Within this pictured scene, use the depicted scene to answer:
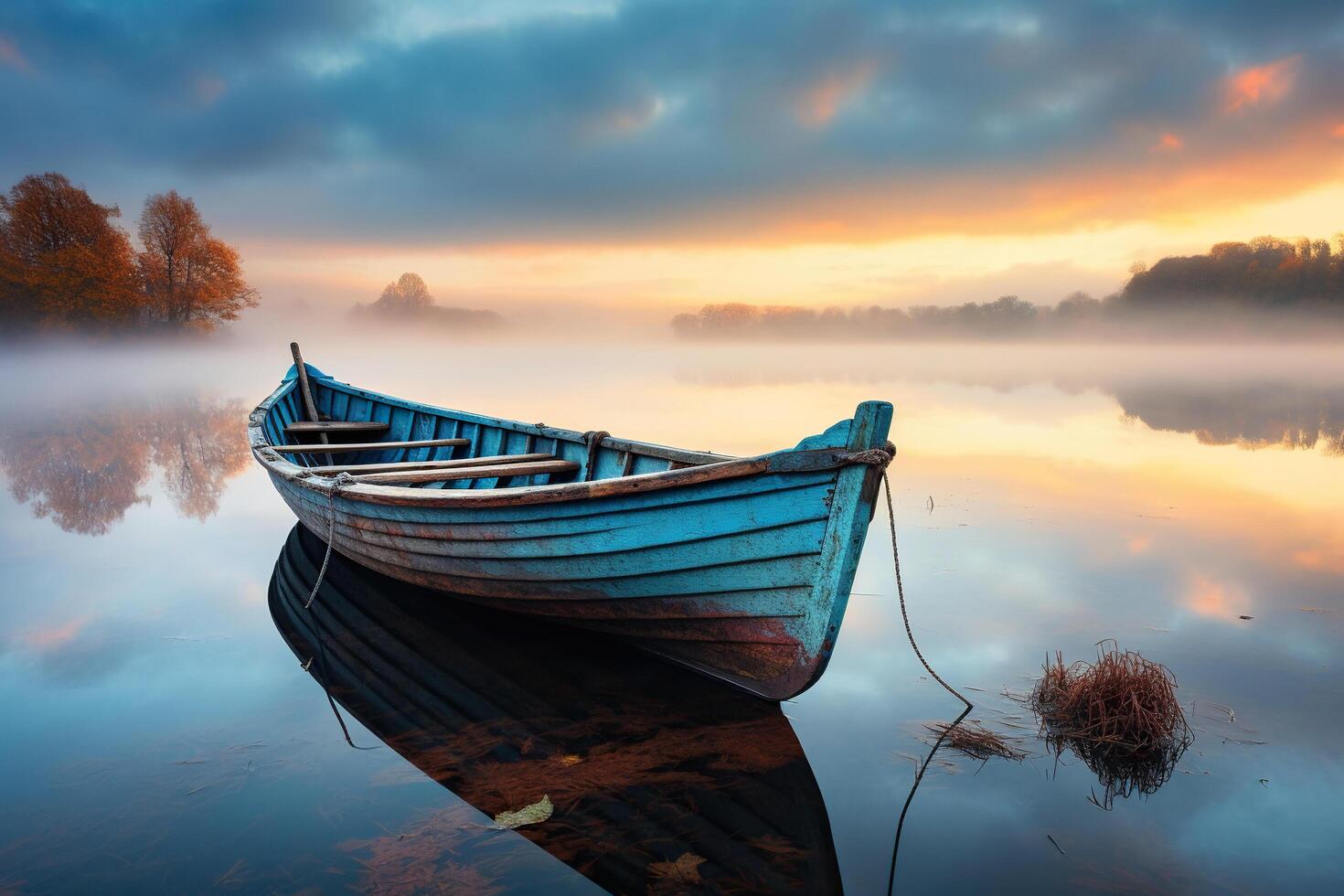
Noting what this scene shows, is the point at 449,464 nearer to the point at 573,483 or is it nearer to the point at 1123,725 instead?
the point at 573,483

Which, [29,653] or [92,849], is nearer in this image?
[92,849]

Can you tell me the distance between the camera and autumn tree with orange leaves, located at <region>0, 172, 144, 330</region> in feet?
145

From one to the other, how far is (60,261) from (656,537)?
178 feet

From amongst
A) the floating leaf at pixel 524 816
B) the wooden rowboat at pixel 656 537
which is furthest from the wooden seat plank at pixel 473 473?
the floating leaf at pixel 524 816

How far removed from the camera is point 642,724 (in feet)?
16.7

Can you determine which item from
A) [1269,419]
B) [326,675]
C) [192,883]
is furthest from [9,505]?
[1269,419]

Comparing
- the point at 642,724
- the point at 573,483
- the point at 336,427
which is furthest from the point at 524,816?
the point at 336,427

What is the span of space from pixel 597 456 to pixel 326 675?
2990mm

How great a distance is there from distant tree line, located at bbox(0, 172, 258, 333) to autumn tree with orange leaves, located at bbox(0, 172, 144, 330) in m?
0.04

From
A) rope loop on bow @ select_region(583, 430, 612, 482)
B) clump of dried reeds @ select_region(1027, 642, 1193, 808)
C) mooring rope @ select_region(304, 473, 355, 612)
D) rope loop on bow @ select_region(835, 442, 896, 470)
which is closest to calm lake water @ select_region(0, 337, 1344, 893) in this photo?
clump of dried reeds @ select_region(1027, 642, 1193, 808)

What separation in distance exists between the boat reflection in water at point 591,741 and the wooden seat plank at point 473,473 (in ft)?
4.11

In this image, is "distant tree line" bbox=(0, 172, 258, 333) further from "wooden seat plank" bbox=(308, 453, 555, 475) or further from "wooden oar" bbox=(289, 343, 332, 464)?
"wooden seat plank" bbox=(308, 453, 555, 475)

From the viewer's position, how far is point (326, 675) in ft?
20.3

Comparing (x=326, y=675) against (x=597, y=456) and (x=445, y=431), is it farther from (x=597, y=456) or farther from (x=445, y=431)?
(x=445, y=431)
